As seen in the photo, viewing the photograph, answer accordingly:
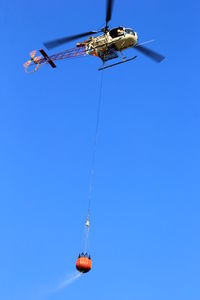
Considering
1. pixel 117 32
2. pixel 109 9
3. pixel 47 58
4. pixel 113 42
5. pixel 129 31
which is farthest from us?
pixel 47 58

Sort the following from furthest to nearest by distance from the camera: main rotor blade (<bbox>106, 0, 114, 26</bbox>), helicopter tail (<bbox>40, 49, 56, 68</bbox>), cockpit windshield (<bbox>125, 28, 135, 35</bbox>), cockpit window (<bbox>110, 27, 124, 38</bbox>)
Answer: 1. helicopter tail (<bbox>40, 49, 56, 68</bbox>)
2. cockpit windshield (<bbox>125, 28, 135, 35</bbox>)
3. cockpit window (<bbox>110, 27, 124, 38</bbox>)
4. main rotor blade (<bbox>106, 0, 114, 26</bbox>)

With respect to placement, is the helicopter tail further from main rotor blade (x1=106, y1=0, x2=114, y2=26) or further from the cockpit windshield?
main rotor blade (x1=106, y1=0, x2=114, y2=26)

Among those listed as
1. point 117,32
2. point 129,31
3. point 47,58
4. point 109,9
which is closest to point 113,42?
point 117,32

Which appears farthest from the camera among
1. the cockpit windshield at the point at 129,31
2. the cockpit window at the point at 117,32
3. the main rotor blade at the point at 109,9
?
the cockpit windshield at the point at 129,31

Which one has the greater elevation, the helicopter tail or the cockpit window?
the helicopter tail

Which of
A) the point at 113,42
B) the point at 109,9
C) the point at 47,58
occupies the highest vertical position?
the point at 47,58

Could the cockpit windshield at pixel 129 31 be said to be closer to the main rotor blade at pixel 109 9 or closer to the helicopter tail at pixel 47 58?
the main rotor blade at pixel 109 9

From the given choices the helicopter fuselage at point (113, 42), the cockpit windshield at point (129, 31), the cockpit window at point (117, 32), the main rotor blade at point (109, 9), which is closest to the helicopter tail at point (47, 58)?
the helicopter fuselage at point (113, 42)

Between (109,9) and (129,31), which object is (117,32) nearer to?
(129,31)

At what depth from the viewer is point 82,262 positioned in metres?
30.2

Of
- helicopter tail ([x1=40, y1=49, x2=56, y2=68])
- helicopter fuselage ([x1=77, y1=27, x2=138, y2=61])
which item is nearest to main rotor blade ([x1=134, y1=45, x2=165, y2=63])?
helicopter fuselage ([x1=77, y1=27, x2=138, y2=61])

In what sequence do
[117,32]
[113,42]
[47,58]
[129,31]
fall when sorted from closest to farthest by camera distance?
1. [117,32]
2. [113,42]
3. [129,31]
4. [47,58]

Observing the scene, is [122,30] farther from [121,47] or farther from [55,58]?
[55,58]

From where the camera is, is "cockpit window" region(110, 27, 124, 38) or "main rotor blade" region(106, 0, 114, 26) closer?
"main rotor blade" region(106, 0, 114, 26)
